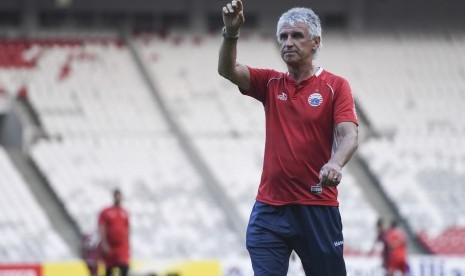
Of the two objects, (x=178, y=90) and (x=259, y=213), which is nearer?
(x=259, y=213)

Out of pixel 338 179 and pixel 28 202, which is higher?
pixel 338 179

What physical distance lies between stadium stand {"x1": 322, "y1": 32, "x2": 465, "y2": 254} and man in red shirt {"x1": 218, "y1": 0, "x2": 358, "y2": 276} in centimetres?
1838

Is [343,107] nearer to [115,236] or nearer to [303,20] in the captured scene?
[303,20]

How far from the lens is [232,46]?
666cm

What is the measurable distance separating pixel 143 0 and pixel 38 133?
5.90 meters

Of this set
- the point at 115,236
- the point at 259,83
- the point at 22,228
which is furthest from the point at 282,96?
the point at 22,228

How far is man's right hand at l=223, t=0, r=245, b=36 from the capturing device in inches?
254

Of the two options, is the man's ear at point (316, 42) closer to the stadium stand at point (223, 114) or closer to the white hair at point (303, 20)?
the white hair at point (303, 20)

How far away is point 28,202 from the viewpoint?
2414 cm

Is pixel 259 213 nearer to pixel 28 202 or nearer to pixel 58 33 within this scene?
pixel 28 202

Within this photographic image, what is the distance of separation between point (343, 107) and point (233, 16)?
2.74 ft

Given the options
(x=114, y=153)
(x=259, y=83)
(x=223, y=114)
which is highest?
(x=259, y=83)

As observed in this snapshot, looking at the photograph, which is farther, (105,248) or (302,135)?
(105,248)

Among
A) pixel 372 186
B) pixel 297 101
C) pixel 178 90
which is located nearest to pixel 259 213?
pixel 297 101
